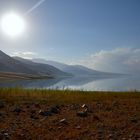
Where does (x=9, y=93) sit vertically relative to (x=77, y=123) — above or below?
above

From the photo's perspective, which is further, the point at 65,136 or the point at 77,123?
the point at 77,123

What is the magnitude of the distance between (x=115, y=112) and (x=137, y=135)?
16.7 feet

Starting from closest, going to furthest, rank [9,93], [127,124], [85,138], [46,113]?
[85,138]
[127,124]
[46,113]
[9,93]

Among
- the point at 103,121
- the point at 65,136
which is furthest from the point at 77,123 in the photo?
the point at 65,136

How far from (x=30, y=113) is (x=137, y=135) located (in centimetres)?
676

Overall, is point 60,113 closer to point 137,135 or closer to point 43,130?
point 43,130

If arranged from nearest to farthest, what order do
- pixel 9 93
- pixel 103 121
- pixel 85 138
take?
1. pixel 85 138
2. pixel 103 121
3. pixel 9 93

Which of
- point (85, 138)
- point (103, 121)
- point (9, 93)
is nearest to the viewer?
point (85, 138)

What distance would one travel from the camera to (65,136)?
10.6m

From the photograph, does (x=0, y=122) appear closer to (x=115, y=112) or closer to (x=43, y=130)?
(x=43, y=130)

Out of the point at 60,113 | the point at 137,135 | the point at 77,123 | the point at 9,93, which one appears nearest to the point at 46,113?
the point at 60,113

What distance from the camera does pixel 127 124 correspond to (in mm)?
12266

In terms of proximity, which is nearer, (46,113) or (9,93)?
(46,113)

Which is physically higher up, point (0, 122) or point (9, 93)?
point (9, 93)
